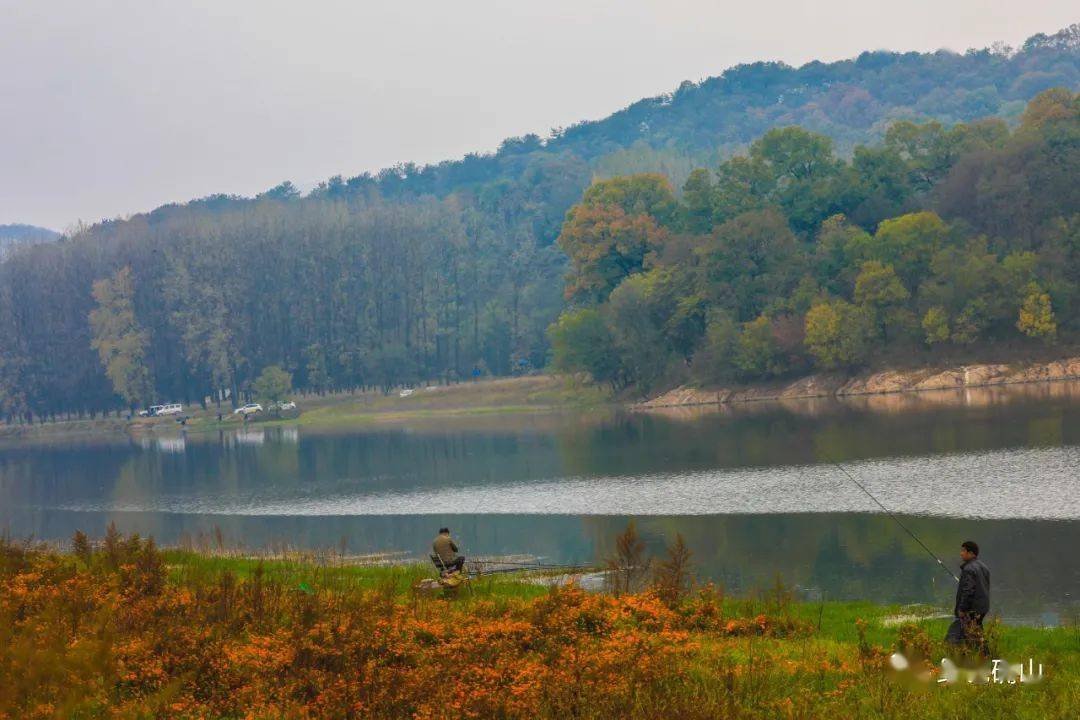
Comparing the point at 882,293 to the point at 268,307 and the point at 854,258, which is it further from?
the point at 268,307

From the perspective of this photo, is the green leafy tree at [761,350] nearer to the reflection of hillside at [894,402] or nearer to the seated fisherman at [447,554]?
the reflection of hillside at [894,402]

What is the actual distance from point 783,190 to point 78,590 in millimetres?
96040

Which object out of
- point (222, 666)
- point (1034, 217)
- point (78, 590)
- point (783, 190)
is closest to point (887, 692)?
point (222, 666)

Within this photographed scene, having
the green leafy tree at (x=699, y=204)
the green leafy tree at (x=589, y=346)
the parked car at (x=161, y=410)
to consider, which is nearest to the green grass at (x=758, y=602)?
the green leafy tree at (x=589, y=346)

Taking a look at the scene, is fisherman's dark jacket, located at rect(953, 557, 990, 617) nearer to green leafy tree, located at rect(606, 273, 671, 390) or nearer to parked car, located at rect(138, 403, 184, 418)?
green leafy tree, located at rect(606, 273, 671, 390)

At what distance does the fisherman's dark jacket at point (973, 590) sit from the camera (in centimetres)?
1542

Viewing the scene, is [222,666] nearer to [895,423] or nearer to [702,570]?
[702,570]

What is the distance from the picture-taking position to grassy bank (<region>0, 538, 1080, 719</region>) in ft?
41.8

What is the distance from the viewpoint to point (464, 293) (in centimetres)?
15400

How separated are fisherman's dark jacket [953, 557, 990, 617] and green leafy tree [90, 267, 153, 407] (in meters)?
133

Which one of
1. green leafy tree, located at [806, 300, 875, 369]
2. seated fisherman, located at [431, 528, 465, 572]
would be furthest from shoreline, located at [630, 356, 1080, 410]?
seated fisherman, located at [431, 528, 465, 572]

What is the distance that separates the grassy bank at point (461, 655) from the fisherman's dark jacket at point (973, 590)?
2.35 feet

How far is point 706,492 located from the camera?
4469 centimetres

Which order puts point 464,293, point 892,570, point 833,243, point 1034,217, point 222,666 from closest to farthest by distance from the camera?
point 222,666, point 892,570, point 1034,217, point 833,243, point 464,293
